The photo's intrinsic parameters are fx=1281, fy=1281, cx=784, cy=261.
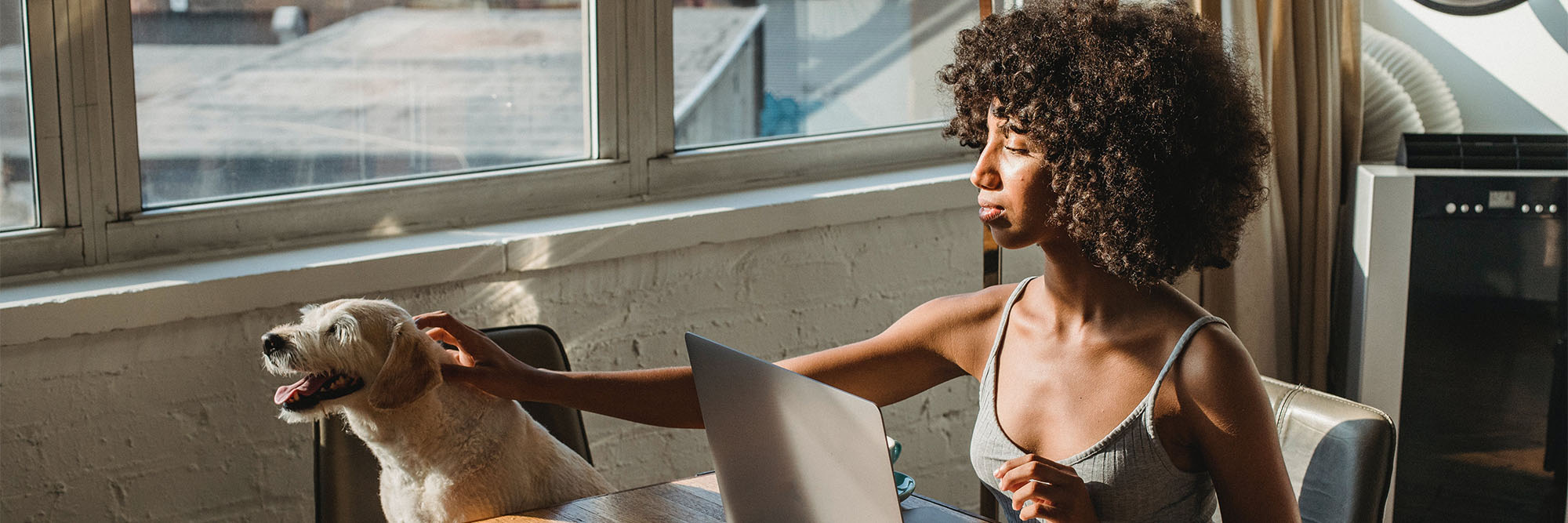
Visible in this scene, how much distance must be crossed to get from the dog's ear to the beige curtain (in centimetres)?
179

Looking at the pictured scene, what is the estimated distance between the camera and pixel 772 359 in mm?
2459

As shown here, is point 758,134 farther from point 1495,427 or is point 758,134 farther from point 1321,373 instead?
point 1495,427

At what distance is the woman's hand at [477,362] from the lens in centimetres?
148

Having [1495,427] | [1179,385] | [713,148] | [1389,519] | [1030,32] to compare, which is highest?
[1030,32]

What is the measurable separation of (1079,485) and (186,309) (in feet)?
4.05

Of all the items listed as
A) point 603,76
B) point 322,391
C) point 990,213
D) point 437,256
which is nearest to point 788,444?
point 990,213

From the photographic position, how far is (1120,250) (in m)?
1.28

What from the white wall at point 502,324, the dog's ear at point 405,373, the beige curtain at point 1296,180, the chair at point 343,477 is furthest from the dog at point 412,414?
the beige curtain at point 1296,180

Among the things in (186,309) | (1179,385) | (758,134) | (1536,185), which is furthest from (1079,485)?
(1536,185)

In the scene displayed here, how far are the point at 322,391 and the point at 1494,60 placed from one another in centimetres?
260

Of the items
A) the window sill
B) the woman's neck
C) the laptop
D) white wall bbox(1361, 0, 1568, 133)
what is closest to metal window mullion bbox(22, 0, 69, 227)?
the window sill

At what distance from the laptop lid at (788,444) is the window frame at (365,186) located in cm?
112

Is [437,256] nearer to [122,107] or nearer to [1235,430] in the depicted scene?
[122,107]

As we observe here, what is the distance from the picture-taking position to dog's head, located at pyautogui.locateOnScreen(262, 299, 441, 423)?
1.41 m
